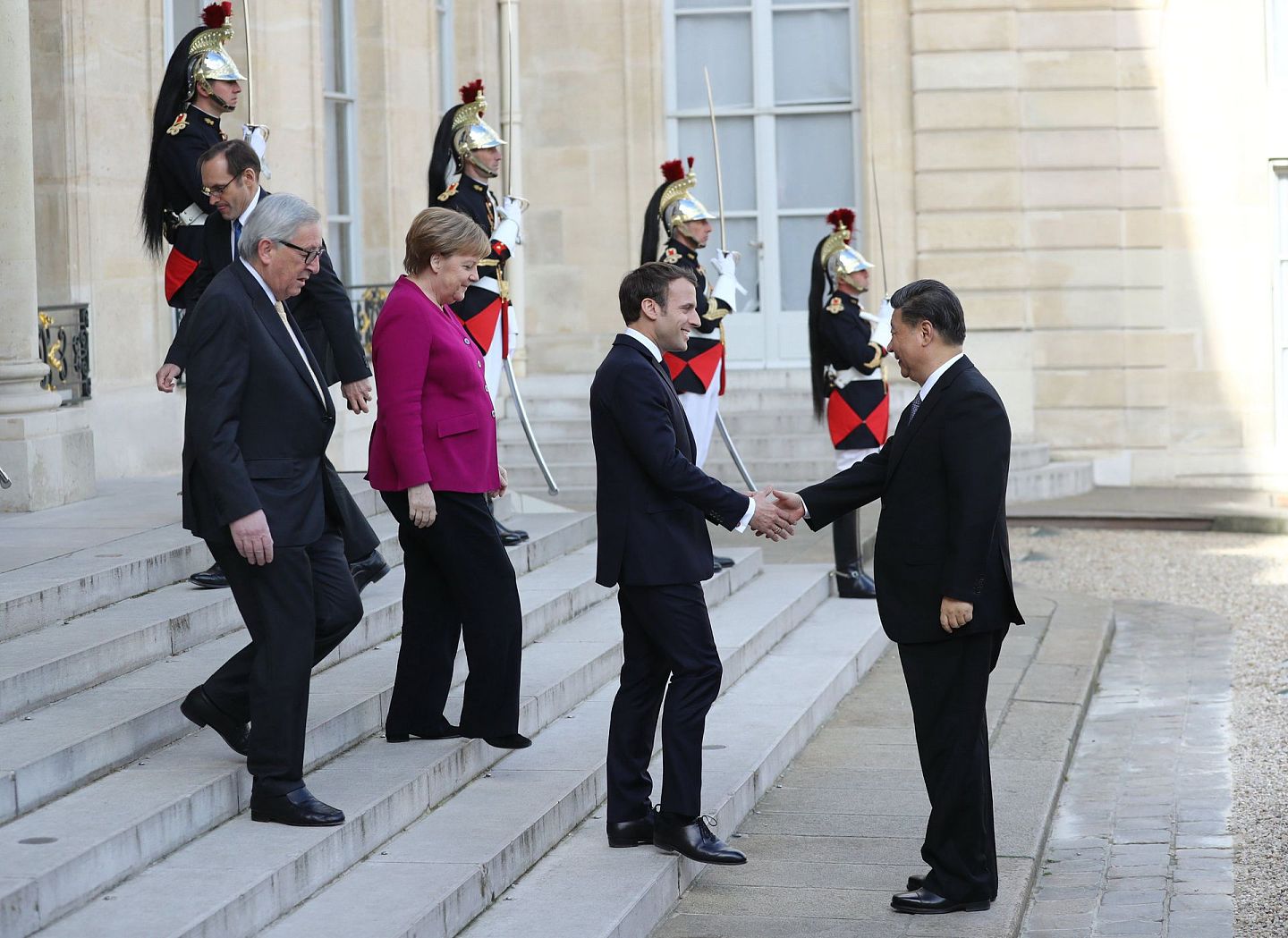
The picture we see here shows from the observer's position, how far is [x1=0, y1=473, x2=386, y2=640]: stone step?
5.75 metres

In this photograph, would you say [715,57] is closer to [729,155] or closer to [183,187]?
[729,155]

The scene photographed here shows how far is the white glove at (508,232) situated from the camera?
8023 mm

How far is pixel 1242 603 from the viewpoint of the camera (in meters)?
10.6

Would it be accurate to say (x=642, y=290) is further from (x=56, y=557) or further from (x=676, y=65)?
(x=676, y=65)

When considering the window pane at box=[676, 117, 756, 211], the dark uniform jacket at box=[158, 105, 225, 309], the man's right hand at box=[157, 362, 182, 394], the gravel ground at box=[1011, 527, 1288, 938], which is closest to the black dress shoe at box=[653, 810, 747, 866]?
the gravel ground at box=[1011, 527, 1288, 938]

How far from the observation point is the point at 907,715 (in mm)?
7457

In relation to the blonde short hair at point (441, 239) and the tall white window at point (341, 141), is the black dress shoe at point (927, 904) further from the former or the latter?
the tall white window at point (341, 141)

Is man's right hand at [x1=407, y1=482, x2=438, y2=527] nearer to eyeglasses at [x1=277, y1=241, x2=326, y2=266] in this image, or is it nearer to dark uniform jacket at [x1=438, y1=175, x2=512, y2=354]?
eyeglasses at [x1=277, y1=241, x2=326, y2=266]

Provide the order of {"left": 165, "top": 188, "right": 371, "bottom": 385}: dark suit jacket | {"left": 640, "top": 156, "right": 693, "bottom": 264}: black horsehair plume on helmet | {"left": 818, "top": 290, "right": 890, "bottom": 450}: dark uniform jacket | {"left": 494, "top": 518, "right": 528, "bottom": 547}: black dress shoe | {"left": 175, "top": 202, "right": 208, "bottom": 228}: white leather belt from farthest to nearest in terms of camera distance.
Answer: {"left": 818, "top": 290, "right": 890, "bottom": 450}: dark uniform jacket
{"left": 640, "top": 156, "right": 693, "bottom": 264}: black horsehair plume on helmet
{"left": 494, "top": 518, "right": 528, "bottom": 547}: black dress shoe
{"left": 175, "top": 202, "right": 208, "bottom": 228}: white leather belt
{"left": 165, "top": 188, "right": 371, "bottom": 385}: dark suit jacket

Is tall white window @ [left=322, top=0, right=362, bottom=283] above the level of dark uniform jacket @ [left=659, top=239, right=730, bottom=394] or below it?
above

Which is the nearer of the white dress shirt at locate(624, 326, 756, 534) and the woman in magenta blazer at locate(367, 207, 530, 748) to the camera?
the white dress shirt at locate(624, 326, 756, 534)

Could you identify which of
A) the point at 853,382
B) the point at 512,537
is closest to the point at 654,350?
the point at 512,537

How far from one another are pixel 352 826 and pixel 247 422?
1.06m

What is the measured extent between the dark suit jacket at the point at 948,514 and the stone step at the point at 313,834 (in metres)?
1.40
